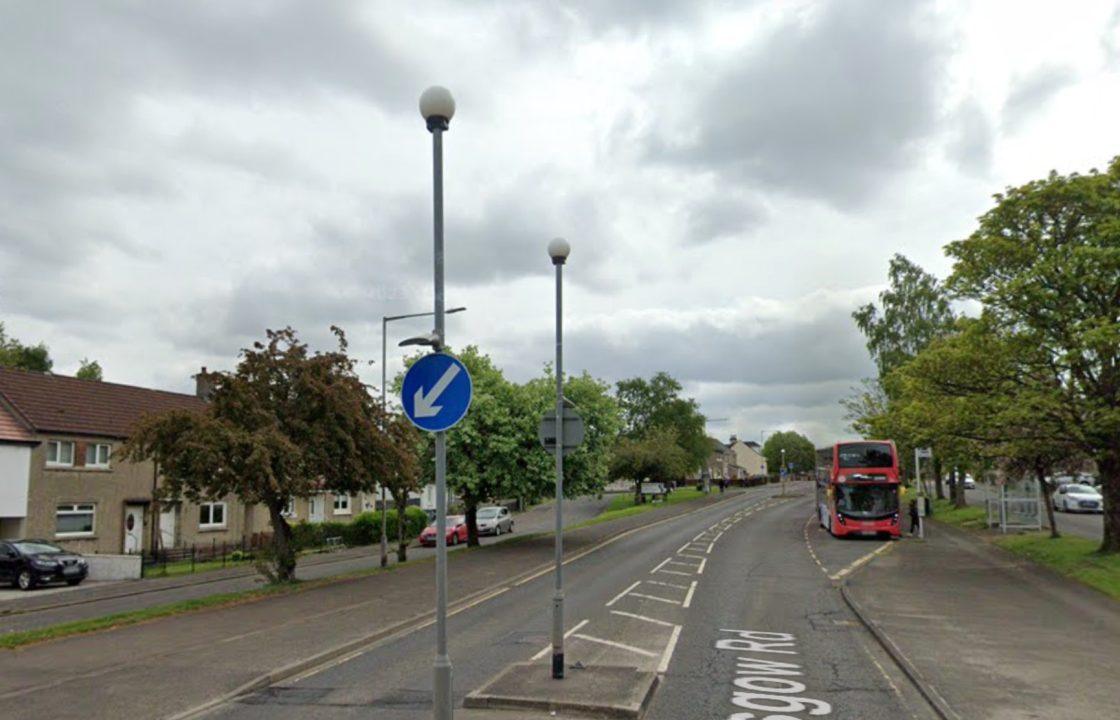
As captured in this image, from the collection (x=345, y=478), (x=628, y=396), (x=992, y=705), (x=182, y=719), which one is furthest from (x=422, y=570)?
(x=628, y=396)

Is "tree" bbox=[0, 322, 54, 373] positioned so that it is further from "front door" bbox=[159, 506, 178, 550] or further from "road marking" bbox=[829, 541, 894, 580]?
"road marking" bbox=[829, 541, 894, 580]

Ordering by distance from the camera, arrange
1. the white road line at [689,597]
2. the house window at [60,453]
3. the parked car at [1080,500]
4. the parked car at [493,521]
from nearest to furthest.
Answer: the white road line at [689,597], the house window at [60,453], the parked car at [493,521], the parked car at [1080,500]

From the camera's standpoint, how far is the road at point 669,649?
347 inches

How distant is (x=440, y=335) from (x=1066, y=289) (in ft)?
65.5

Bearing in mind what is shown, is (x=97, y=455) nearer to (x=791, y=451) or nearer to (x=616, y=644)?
(x=616, y=644)

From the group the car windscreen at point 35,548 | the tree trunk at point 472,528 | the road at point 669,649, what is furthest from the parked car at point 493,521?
the road at point 669,649

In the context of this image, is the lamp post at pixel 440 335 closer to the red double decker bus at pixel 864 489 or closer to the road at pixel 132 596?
the road at pixel 132 596

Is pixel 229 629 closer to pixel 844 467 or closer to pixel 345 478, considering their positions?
pixel 345 478

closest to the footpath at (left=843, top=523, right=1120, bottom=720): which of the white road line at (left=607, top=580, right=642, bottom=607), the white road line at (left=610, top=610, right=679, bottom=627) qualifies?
the white road line at (left=610, top=610, right=679, bottom=627)

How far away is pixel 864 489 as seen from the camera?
3331 centimetres

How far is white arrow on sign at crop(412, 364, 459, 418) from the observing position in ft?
22.8

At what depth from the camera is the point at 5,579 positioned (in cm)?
2559

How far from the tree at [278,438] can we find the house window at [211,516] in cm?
2037

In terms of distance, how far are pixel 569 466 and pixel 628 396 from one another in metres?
80.7
